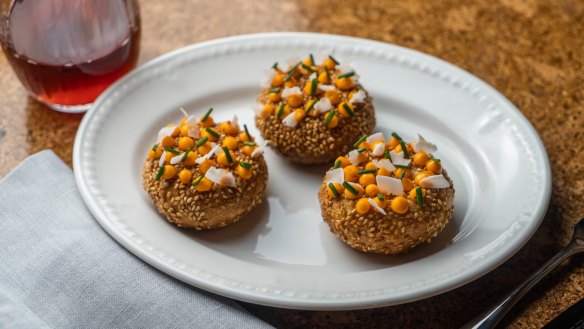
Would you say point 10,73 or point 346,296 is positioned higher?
point 346,296

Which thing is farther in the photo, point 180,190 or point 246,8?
point 246,8

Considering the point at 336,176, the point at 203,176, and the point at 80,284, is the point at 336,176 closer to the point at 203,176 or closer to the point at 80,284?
the point at 203,176

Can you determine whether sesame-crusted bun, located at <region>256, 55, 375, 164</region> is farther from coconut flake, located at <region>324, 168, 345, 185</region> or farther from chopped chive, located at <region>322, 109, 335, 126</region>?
coconut flake, located at <region>324, 168, 345, 185</region>

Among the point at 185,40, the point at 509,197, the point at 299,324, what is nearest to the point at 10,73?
the point at 185,40

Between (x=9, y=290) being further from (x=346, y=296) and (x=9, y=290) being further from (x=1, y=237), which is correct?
(x=346, y=296)

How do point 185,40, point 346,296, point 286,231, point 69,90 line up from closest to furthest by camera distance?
point 346,296, point 286,231, point 69,90, point 185,40

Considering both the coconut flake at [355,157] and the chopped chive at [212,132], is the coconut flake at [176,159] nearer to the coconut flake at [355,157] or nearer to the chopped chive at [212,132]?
the chopped chive at [212,132]
